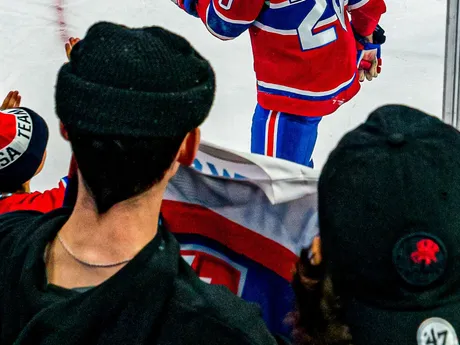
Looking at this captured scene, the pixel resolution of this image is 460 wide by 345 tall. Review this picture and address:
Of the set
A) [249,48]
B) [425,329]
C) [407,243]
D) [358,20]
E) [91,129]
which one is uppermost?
[91,129]

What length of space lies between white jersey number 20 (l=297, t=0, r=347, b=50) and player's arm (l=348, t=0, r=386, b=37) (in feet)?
0.56

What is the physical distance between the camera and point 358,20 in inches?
86.9

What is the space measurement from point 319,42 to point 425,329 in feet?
4.25

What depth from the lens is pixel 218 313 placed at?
86cm

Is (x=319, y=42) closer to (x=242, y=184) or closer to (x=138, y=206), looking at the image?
(x=242, y=184)

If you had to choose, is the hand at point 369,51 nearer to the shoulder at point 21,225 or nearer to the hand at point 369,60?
the hand at point 369,60

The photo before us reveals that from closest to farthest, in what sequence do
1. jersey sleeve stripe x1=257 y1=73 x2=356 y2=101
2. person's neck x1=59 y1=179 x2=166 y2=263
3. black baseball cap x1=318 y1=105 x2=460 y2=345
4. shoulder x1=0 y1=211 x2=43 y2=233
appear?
black baseball cap x1=318 y1=105 x2=460 y2=345 → person's neck x1=59 y1=179 x2=166 y2=263 → shoulder x1=0 y1=211 x2=43 y2=233 → jersey sleeve stripe x1=257 y1=73 x2=356 y2=101

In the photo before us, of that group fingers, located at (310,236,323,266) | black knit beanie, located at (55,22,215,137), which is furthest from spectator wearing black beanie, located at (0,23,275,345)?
fingers, located at (310,236,323,266)

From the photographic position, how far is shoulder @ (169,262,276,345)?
2.79 ft

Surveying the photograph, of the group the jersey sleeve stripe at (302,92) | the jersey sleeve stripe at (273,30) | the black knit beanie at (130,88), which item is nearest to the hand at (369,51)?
the jersey sleeve stripe at (302,92)

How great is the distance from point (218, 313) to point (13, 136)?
956 mm

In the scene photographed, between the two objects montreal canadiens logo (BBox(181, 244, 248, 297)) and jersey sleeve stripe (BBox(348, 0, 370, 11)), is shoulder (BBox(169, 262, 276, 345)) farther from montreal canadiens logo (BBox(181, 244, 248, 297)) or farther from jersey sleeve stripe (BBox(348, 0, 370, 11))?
jersey sleeve stripe (BBox(348, 0, 370, 11))

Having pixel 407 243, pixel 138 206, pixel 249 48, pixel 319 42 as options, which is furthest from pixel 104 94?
pixel 249 48

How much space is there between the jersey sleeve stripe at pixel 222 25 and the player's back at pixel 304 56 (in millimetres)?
69
